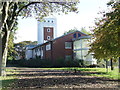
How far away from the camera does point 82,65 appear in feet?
113

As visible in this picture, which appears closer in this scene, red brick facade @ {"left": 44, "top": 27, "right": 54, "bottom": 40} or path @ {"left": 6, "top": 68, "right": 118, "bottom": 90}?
path @ {"left": 6, "top": 68, "right": 118, "bottom": 90}

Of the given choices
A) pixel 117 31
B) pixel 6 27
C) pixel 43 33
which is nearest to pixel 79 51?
pixel 43 33

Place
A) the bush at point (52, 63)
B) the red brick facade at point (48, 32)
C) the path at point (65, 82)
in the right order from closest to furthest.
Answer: the path at point (65, 82) < the bush at point (52, 63) < the red brick facade at point (48, 32)

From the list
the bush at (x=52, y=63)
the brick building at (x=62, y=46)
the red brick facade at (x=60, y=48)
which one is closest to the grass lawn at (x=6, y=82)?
the bush at (x=52, y=63)

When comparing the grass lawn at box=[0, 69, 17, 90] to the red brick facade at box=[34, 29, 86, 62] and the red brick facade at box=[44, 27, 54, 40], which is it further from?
the red brick facade at box=[44, 27, 54, 40]

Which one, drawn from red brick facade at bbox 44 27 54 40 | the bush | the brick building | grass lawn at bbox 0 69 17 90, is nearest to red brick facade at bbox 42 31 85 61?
the brick building

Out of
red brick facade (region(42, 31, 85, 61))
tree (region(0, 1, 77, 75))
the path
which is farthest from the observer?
red brick facade (region(42, 31, 85, 61))

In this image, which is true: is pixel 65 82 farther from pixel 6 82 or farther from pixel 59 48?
pixel 59 48

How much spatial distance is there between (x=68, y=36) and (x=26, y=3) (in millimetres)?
22328

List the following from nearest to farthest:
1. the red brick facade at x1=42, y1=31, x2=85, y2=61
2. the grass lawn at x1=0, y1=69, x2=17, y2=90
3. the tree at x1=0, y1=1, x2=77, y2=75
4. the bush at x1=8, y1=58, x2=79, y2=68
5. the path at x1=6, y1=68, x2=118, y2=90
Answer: the grass lawn at x1=0, y1=69, x2=17, y2=90 → the path at x1=6, y1=68, x2=118, y2=90 → the tree at x1=0, y1=1, x2=77, y2=75 → the bush at x1=8, y1=58, x2=79, y2=68 → the red brick facade at x1=42, y1=31, x2=85, y2=61

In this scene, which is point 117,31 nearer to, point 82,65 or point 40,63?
point 82,65

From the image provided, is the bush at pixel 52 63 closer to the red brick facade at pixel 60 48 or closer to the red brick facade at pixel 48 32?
the red brick facade at pixel 60 48

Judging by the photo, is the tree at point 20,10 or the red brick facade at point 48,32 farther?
the red brick facade at point 48,32

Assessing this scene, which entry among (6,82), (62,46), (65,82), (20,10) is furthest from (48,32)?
(65,82)
